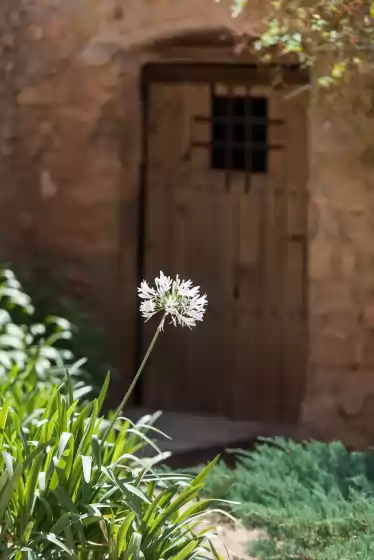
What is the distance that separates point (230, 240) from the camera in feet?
18.8

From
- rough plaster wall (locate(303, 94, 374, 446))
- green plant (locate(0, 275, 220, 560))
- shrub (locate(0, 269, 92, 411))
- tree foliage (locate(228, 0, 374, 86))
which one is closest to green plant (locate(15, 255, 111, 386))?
shrub (locate(0, 269, 92, 411))

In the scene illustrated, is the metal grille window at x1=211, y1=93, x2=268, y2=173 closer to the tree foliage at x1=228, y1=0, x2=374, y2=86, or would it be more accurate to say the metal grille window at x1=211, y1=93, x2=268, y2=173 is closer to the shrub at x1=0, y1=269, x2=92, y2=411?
the tree foliage at x1=228, y1=0, x2=374, y2=86

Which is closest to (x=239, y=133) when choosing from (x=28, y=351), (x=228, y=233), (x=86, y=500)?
(x=228, y=233)

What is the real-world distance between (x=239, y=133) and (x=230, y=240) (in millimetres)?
704

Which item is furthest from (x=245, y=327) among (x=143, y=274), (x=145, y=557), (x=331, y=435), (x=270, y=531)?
(x=145, y=557)

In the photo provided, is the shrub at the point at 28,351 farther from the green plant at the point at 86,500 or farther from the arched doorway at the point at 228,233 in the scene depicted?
the arched doorway at the point at 228,233

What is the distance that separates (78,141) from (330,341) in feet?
7.02

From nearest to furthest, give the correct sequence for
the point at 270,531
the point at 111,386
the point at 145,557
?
1. the point at 145,557
2. the point at 270,531
3. the point at 111,386

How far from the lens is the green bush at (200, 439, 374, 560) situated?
2.97 m

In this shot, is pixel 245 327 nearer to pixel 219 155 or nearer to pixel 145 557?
pixel 219 155

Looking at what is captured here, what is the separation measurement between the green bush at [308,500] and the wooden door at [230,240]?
1818 millimetres

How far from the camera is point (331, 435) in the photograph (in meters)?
4.84

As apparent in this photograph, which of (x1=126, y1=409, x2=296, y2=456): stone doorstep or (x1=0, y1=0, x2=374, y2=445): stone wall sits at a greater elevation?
(x1=0, y1=0, x2=374, y2=445): stone wall

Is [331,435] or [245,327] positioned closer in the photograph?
[331,435]
